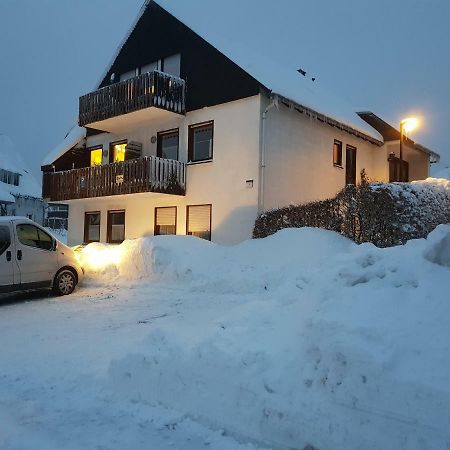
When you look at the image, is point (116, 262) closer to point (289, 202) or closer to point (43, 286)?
point (43, 286)

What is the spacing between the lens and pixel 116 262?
13.7 meters

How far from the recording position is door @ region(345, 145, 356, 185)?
21250 mm

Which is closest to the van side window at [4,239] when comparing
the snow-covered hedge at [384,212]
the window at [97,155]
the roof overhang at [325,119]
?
the snow-covered hedge at [384,212]

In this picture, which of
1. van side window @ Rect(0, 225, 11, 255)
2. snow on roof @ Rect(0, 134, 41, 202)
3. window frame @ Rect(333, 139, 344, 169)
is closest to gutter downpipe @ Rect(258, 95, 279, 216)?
window frame @ Rect(333, 139, 344, 169)

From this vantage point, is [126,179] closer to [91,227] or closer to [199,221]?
[199,221]

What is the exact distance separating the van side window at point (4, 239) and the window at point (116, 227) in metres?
10.6

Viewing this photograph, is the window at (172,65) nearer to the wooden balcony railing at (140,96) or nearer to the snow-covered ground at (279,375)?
the wooden balcony railing at (140,96)

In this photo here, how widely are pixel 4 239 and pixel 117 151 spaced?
12.1 meters

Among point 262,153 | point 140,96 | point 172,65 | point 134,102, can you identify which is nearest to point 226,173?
point 262,153

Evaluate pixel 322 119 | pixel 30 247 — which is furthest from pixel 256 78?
pixel 30 247

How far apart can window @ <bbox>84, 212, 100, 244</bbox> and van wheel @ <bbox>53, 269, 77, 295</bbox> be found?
10949 mm

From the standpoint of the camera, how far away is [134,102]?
18.2m

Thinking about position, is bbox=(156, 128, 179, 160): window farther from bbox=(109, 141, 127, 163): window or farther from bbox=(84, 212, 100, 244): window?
bbox=(84, 212, 100, 244): window

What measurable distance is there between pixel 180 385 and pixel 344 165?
18.0 metres
